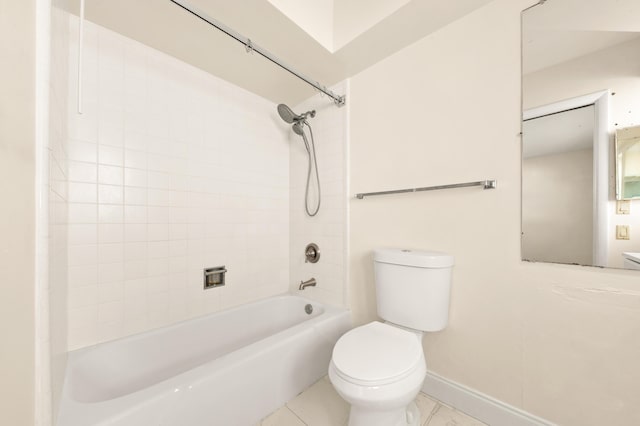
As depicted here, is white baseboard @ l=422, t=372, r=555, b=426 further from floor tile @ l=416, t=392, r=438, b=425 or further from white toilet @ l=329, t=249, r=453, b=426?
white toilet @ l=329, t=249, r=453, b=426

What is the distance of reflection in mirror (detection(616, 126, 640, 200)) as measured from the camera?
839 millimetres

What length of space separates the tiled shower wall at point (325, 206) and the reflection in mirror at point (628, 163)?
3.92 feet

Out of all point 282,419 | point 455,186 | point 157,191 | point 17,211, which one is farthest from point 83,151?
point 455,186

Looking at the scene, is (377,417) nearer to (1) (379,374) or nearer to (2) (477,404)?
(1) (379,374)

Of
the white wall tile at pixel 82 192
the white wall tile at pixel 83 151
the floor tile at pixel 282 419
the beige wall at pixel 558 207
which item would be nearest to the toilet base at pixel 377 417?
the floor tile at pixel 282 419

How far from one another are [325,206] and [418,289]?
878mm

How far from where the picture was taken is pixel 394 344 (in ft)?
3.30

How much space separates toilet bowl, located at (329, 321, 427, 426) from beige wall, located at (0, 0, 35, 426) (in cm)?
81

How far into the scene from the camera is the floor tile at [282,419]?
1105mm

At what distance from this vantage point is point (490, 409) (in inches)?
43.4

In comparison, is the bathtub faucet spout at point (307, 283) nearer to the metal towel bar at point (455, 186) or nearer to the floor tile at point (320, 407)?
the floor tile at point (320, 407)

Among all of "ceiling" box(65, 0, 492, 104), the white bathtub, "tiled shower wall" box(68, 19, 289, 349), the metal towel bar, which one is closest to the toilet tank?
the metal towel bar

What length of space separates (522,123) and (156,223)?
188 cm

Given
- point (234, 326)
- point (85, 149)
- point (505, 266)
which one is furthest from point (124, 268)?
point (505, 266)
